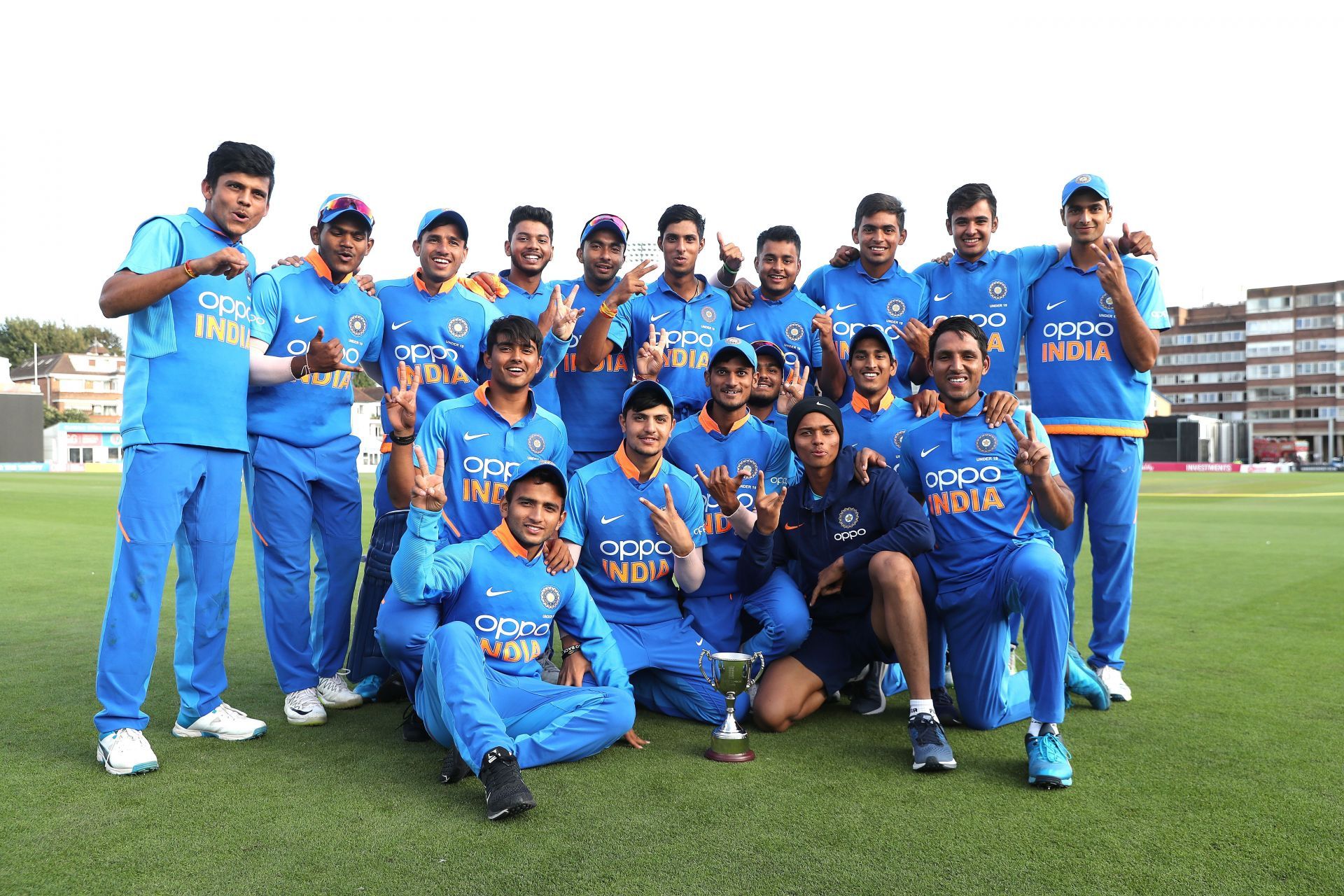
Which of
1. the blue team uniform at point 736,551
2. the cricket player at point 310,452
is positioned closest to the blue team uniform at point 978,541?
the blue team uniform at point 736,551

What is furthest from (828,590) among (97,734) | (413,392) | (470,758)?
(97,734)

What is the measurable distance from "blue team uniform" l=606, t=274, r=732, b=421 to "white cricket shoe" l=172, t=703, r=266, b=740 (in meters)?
2.92

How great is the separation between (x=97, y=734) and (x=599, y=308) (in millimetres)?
3378

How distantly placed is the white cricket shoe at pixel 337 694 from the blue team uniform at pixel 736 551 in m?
1.89

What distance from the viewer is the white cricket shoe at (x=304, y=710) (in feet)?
15.3

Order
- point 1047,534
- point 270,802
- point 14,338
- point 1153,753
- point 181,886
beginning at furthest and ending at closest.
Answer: point 14,338 → point 1047,534 → point 1153,753 → point 270,802 → point 181,886

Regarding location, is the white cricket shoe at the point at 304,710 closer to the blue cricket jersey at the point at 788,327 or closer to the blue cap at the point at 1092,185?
the blue cricket jersey at the point at 788,327

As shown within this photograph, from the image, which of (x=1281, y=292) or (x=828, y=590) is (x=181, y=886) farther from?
(x=1281, y=292)

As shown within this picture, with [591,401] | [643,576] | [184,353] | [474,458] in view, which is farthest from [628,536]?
[184,353]

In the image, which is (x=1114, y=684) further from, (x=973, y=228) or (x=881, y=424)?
(x=973, y=228)

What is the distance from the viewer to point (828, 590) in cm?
477

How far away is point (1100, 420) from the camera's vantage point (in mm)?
5426

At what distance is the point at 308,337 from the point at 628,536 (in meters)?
2.06

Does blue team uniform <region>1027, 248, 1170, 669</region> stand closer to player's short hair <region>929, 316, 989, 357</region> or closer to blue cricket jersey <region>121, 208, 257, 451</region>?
player's short hair <region>929, 316, 989, 357</region>
